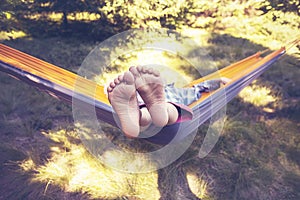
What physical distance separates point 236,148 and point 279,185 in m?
0.49

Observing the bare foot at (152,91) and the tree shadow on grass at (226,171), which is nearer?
the bare foot at (152,91)

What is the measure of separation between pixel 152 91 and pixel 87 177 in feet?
3.55

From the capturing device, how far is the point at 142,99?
5.24 ft

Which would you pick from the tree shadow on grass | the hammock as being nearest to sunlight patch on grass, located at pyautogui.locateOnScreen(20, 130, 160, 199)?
the tree shadow on grass

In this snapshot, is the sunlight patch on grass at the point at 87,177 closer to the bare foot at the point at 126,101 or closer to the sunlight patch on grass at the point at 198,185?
the sunlight patch on grass at the point at 198,185

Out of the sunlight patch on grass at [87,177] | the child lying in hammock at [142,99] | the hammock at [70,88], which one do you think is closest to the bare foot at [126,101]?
the child lying in hammock at [142,99]

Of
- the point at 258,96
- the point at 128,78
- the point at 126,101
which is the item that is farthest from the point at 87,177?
the point at 258,96

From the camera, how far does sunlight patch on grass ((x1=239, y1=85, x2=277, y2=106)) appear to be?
3.31m

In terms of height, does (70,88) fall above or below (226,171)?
above

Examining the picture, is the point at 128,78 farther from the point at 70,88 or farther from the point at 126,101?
the point at 70,88

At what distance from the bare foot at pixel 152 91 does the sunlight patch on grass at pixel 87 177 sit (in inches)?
30.2

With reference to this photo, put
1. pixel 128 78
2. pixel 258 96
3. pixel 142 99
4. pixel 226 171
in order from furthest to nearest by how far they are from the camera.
Result: pixel 258 96 → pixel 226 171 → pixel 142 99 → pixel 128 78

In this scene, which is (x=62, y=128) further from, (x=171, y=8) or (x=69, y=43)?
(x=171, y=8)

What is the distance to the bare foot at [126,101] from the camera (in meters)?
1.46
